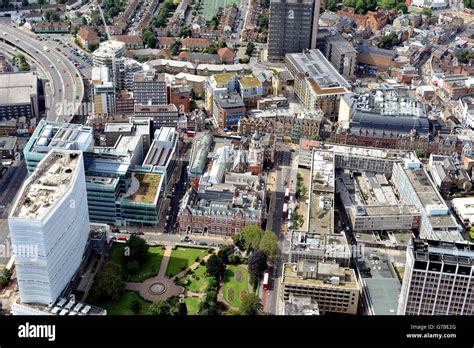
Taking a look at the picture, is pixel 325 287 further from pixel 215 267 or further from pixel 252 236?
pixel 252 236

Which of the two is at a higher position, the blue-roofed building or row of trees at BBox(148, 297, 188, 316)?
the blue-roofed building

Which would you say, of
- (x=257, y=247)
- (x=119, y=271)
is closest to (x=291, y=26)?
(x=257, y=247)

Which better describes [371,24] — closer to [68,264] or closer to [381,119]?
[381,119]

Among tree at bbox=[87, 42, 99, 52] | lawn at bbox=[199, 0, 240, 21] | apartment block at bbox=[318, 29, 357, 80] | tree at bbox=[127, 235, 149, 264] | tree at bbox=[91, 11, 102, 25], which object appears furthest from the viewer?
lawn at bbox=[199, 0, 240, 21]

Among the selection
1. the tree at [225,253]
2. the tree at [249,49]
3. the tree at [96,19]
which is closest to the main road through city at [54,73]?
the tree at [96,19]

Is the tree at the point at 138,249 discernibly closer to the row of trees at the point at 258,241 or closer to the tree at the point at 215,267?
the tree at the point at 215,267

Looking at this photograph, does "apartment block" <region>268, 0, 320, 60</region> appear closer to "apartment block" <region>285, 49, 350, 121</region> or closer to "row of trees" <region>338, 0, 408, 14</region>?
"apartment block" <region>285, 49, 350, 121</region>

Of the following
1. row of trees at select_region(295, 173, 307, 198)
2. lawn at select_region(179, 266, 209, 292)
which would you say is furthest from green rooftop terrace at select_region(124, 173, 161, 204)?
row of trees at select_region(295, 173, 307, 198)
